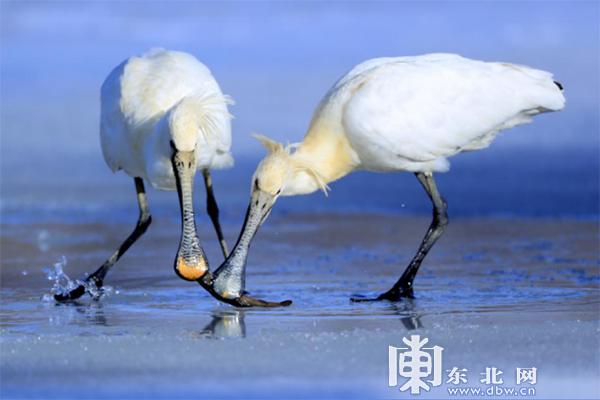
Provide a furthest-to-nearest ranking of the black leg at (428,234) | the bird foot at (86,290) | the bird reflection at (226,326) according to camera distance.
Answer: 1. the bird foot at (86,290)
2. the black leg at (428,234)
3. the bird reflection at (226,326)

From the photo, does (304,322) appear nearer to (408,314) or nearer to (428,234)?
(408,314)

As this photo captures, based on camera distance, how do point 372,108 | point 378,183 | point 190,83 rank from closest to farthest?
point 372,108 < point 190,83 < point 378,183

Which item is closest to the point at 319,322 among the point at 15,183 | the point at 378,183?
the point at 378,183

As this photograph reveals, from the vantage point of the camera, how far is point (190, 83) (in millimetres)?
10516

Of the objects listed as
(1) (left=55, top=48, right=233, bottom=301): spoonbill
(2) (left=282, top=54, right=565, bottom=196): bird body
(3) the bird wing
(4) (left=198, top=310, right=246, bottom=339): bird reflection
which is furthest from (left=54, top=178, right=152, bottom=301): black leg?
(3) the bird wing

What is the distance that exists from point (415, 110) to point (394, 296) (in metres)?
1.47

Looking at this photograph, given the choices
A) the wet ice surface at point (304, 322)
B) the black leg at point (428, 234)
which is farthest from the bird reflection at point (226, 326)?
the black leg at point (428, 234)

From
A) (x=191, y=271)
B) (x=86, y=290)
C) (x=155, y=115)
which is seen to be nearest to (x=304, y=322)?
(x=191, y=271)

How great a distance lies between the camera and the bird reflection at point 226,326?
24.6 feet

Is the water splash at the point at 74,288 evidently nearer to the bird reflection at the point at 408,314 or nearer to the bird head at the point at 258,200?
the bird head at the point at 258,200

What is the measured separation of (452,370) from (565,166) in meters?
23.6

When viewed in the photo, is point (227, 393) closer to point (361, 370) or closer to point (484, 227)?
point (361, 370)

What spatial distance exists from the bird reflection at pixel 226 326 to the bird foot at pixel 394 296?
1041 millimetres

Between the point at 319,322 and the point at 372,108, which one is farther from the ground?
the point at 372,108
